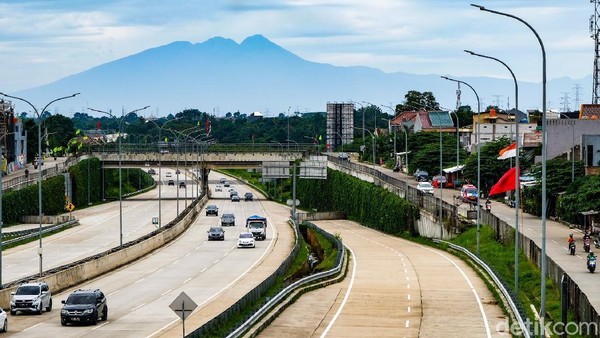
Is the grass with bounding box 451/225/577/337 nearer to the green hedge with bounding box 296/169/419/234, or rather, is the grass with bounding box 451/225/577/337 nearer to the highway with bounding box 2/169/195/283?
the green hedge with bounding box 296/169/419/234

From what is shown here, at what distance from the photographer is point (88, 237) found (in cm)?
10150

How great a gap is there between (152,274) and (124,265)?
20.2 feet

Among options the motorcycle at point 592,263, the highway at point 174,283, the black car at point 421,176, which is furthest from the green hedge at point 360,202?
the motorcycle at point 592,263

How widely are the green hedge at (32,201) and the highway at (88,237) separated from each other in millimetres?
2512

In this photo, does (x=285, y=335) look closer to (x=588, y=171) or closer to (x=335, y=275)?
(x=335, y=275)

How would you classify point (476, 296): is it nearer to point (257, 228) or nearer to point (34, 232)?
point (257, 228)

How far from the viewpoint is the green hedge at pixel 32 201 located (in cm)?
11156

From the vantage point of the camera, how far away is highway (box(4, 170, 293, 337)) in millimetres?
44781

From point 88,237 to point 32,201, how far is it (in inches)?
768

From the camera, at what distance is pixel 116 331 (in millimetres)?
43594

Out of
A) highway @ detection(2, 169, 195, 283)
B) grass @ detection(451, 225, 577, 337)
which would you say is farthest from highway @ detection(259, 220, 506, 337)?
highway @ detection(2, 169, 195, 283)

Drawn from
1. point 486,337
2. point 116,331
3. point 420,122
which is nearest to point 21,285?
point 116,331

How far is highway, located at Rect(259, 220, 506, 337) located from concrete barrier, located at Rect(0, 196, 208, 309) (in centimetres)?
1287

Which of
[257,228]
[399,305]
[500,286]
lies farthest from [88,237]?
[399,305]
